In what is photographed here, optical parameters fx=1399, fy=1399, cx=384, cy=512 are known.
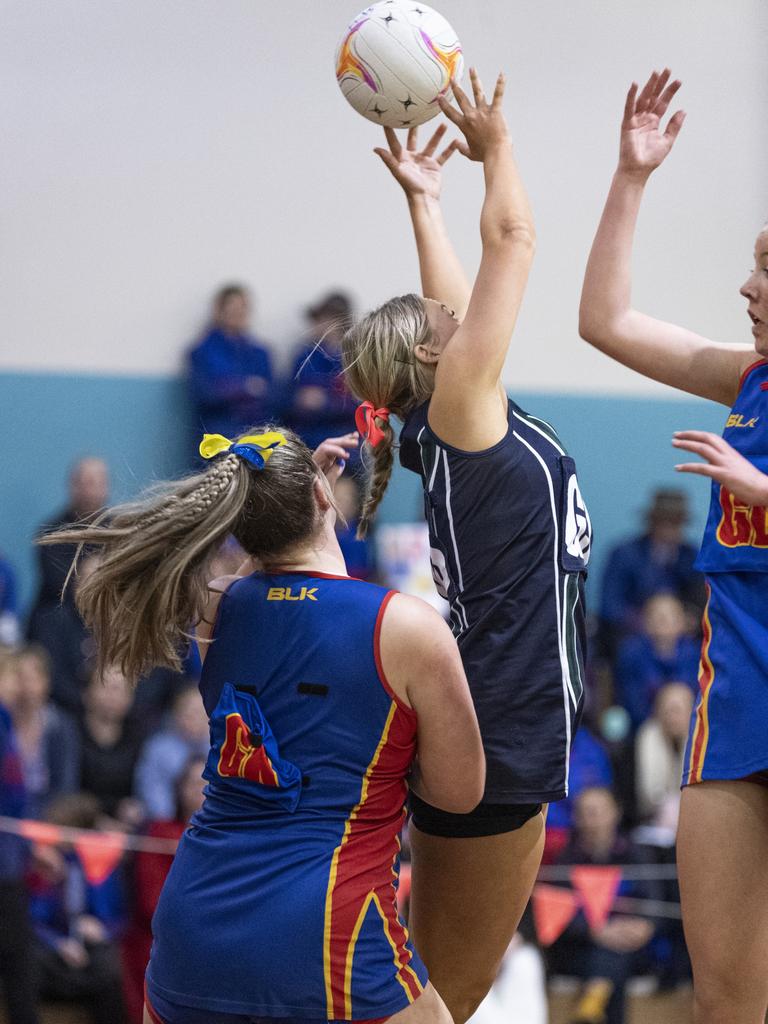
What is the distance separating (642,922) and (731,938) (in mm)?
4150

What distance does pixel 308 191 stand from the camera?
909cm

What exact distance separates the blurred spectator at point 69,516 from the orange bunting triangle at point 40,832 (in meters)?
1.36

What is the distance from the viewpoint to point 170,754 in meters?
6.66

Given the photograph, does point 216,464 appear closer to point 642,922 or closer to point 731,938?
point 731,938

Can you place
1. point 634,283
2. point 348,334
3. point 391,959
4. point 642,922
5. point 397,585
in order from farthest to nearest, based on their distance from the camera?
point 634,283 → point 397,585 → point 642,922 → point 348,334 → point 391,959

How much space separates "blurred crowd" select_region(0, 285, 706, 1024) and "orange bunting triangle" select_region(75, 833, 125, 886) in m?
0.04

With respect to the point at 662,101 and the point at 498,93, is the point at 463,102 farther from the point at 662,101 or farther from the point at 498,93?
the point at 662,101

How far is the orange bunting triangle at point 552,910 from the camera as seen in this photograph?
629cm

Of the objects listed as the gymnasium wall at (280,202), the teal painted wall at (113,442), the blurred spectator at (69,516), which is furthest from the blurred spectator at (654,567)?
the blurred spectator at (69,516)

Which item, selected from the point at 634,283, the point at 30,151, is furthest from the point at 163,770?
the point at 634,283

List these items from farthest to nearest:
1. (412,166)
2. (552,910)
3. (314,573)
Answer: (552,910) < (412,166) < (314,573)

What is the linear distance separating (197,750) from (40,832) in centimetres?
89

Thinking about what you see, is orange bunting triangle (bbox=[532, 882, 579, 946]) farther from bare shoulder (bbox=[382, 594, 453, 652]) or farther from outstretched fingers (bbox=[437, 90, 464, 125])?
outstretched fingers (bbox=[437, 90, 464, 125])

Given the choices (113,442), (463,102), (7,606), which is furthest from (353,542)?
(463,102)
